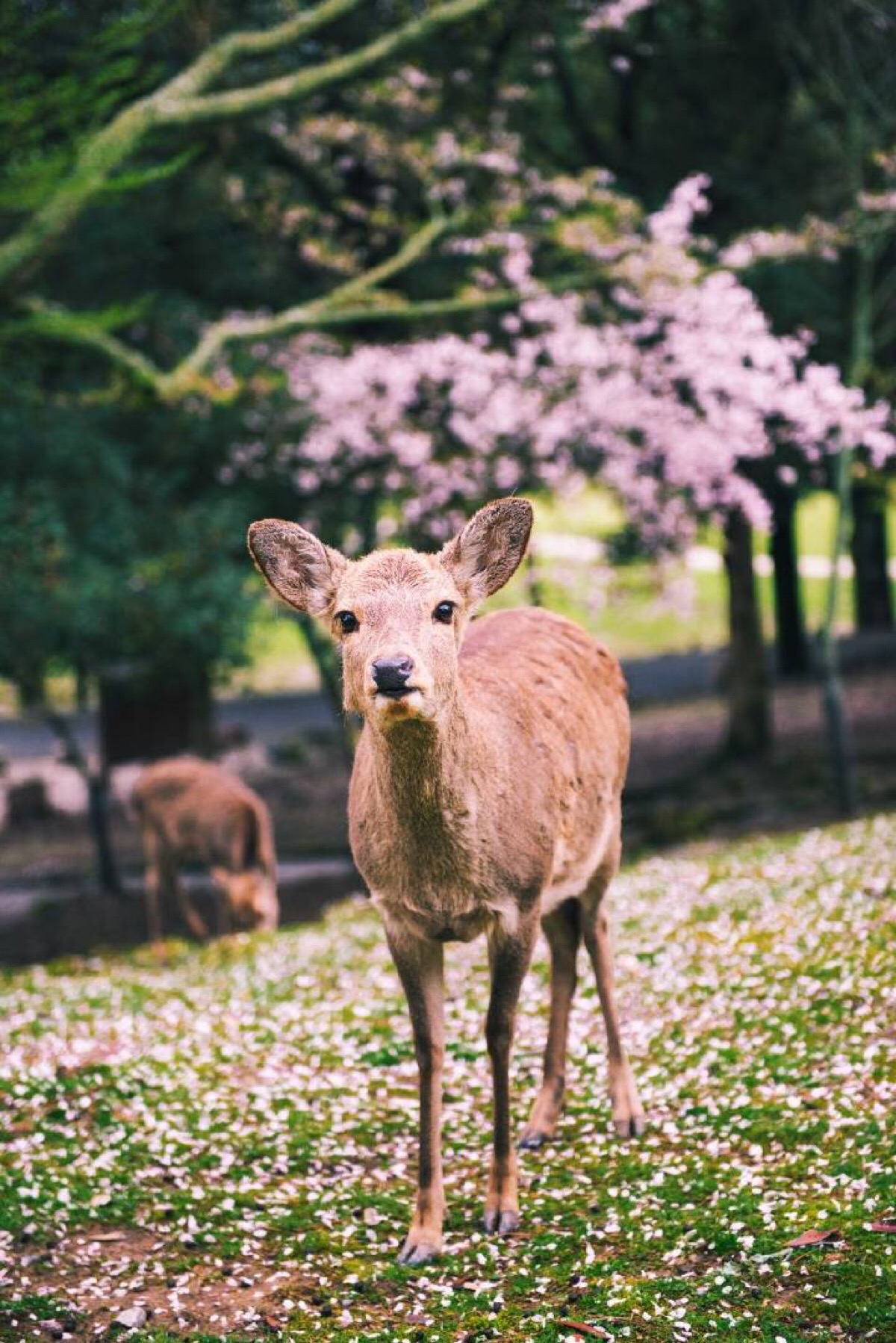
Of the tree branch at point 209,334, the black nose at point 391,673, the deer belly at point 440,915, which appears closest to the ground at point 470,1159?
the deer belly at point 440,915

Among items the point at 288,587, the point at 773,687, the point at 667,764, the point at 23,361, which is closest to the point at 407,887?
the point at 288,587

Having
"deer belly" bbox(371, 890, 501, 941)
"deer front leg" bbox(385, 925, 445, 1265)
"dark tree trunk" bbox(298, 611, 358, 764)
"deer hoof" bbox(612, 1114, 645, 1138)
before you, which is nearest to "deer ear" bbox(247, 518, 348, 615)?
"deer belly" bbox(371, 890, 501, 941)

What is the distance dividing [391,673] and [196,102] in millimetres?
8631

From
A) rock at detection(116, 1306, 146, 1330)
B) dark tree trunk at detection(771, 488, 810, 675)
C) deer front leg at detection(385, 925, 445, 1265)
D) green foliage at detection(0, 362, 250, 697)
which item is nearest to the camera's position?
rock at detection(116, 1306, 146, 1330)

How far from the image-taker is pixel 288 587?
6.53 m

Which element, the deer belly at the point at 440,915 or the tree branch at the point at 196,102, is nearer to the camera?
the deer belly at the point at 440,915

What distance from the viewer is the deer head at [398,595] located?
5750 mm

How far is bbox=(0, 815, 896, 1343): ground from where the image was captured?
602cm

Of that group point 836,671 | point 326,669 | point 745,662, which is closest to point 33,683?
point 326,669

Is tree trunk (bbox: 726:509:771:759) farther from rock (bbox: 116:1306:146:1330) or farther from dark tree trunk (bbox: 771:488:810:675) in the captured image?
rock (bbox: 116:1306:146:1330)

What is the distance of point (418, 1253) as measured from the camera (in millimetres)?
6559

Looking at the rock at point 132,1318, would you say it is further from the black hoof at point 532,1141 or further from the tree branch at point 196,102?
the tree branch at point 196,102

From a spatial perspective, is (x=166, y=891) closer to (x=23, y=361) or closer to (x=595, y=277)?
(x=23, y=361)

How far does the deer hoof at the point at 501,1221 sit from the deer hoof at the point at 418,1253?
296 mm
